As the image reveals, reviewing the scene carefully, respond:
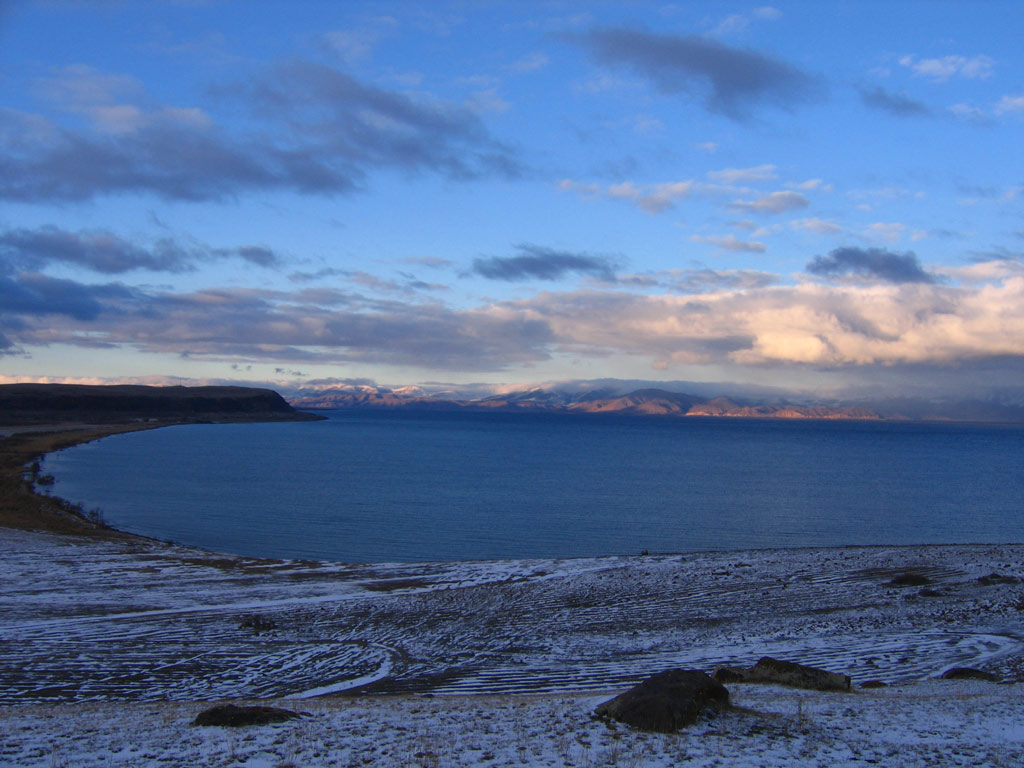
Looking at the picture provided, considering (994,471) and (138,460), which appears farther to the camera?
(994,471)

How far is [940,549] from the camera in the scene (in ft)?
123

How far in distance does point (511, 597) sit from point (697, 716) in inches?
614

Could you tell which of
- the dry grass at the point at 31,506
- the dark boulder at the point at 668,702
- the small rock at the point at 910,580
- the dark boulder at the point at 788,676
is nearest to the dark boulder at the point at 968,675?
the dark boulder at the point at 788,676

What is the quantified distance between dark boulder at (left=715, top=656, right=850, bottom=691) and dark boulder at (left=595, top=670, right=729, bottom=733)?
10.3ft

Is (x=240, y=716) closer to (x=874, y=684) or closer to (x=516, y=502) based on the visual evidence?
(x=874, y=684)

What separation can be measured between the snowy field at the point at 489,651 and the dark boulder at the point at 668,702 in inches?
11.3

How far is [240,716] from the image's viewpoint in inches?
485

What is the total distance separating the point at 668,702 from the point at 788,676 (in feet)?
16.7

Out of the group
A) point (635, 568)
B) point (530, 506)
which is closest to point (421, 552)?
point (635, 568)

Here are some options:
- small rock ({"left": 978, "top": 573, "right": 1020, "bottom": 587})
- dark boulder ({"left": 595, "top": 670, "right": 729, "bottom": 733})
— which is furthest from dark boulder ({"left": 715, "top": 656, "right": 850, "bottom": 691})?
small rock ({"left": 978, "top": 573, "right": 1020, "bottom": 587})

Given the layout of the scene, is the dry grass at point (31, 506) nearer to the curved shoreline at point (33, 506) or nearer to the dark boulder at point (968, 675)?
the curved shoreline at point (33, 506)

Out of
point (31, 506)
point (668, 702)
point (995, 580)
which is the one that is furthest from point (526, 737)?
point (31, 506)

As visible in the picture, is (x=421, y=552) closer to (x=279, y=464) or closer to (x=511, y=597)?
(x=511, y=597)

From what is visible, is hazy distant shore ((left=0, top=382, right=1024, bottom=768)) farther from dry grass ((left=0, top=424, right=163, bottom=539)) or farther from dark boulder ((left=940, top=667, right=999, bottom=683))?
dry grass ((left=0, top=424, right=163, bottom=539))
